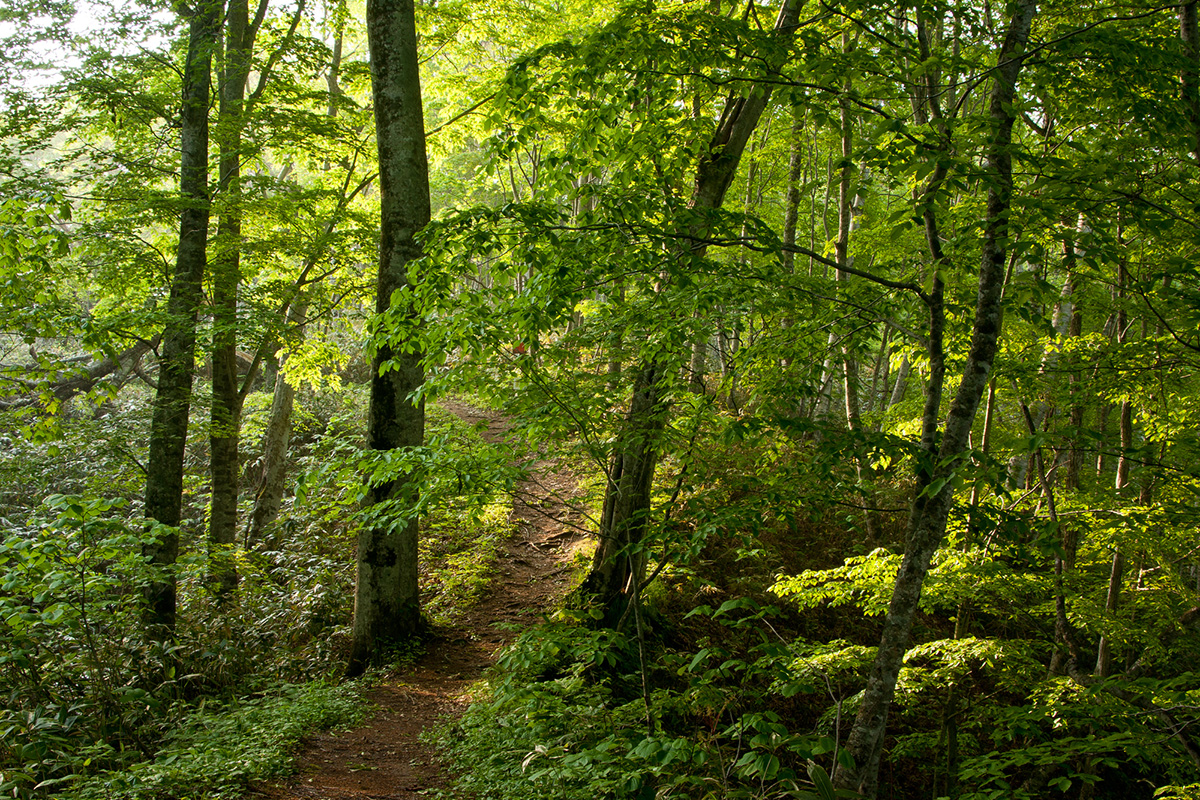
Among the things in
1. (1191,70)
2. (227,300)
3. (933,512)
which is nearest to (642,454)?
(933,512)

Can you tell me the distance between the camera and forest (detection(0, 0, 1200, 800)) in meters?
3.37

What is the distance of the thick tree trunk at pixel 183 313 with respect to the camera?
720cm

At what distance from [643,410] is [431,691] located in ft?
10.6

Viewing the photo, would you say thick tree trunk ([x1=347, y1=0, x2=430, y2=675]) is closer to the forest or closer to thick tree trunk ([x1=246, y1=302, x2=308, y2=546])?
the forest

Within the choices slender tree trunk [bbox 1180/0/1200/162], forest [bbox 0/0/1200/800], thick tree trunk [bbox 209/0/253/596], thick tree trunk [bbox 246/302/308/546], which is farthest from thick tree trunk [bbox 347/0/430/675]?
slender tree trunk [bbox 1180/0/1200/162]

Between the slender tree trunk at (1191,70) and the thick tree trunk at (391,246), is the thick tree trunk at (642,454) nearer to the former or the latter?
the thick tree trunk at (391,246)

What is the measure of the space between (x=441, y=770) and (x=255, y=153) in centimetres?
754

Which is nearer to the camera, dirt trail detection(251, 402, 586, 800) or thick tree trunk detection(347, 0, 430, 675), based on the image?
dirt trail detection(251, 402, 586, 800)

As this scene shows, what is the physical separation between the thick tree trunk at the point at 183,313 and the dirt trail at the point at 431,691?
305 centimetres

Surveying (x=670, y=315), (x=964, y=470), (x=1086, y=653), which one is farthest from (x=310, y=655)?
(x=1086, y=653)

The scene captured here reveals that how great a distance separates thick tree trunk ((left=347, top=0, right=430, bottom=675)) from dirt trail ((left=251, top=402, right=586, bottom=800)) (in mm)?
691

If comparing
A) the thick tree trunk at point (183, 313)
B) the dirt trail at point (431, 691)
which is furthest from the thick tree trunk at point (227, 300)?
the dirt trail at point (431, 691)

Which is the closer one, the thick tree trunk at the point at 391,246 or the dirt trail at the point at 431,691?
the dirt trail at the point at 431,691

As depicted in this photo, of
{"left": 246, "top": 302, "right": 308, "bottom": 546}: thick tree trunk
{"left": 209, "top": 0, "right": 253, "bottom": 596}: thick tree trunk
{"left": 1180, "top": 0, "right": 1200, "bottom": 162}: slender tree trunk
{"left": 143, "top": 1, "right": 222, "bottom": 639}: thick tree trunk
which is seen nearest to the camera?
{"left": 1180, "top": 0, "right": 1200, "bottom": 162}: slender tree trunk
